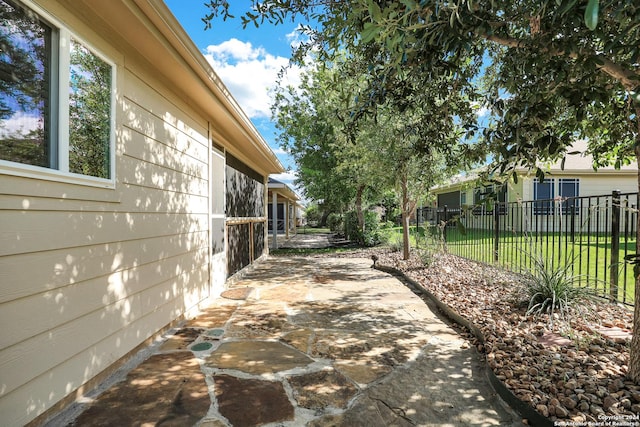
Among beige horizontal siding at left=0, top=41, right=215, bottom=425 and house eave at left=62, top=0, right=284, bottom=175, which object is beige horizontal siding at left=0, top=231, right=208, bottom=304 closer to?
beige horizontal siding at left=0, top=41, right=215, bottom=425

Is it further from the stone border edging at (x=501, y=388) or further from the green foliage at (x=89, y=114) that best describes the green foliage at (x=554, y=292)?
the green foliage at (x=89, y=114)

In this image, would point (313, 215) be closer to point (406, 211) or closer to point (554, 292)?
point (406, 211)

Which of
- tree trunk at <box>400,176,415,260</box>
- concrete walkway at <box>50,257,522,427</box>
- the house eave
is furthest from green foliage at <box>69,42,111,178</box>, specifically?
tree trunk at <box>400,176,415,260</box>

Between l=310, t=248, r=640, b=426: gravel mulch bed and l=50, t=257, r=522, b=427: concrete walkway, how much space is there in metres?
0.25

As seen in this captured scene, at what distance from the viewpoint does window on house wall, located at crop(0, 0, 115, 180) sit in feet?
6.51

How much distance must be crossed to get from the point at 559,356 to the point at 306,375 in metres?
2.03

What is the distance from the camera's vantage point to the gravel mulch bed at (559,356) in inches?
81.5

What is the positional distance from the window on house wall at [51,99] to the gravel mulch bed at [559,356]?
3.54 metres

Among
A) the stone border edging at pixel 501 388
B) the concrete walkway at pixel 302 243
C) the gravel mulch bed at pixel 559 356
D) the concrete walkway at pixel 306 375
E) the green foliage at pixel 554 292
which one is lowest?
the concrete walkway at pixel 302 243

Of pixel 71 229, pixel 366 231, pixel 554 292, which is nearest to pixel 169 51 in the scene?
pixel 71 229

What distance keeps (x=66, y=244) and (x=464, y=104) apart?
373cm

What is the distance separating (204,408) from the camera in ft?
7.52

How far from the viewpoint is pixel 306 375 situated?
2.78 metres

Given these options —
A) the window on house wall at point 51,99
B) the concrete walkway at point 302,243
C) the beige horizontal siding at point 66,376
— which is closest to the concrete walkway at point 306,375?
the beige horizontal siding at point 66,376
